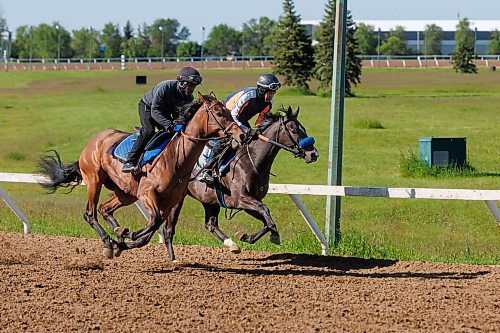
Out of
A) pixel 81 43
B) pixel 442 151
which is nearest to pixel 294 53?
pixel 442 151

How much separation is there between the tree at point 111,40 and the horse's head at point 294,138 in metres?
131

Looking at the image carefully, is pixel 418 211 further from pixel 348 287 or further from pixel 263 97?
pixel 348 287

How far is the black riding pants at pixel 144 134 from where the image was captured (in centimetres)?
1074

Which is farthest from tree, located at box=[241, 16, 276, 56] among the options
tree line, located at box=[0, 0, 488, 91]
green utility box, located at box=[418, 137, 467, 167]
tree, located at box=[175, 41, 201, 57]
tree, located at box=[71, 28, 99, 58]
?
green utility box, located at box=[418, 137, 467, 167]

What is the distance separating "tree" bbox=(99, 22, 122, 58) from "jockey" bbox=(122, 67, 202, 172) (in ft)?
430

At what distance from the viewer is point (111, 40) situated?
152m

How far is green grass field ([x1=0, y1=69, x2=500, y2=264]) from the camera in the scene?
14.3 metres

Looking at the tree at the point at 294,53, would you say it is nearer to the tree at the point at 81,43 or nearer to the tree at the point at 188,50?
the tree at the point at 188,50

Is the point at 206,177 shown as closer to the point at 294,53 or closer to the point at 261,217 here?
the point at 261,217

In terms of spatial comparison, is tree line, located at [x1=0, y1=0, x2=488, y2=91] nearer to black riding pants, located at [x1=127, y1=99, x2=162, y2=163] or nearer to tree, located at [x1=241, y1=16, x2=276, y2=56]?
tree, located at [x1=241, y1=16, x2=276, y2=56]

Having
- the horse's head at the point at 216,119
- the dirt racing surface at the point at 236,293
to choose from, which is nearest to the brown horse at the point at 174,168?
the horse's head at the point at 216,119

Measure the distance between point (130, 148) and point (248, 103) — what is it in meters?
1.53

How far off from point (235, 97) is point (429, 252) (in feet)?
10.7

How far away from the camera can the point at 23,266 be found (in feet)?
34.7
